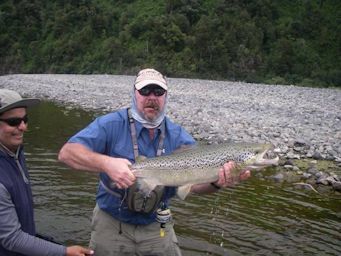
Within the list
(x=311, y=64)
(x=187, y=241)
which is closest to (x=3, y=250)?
(x=187, y=241)

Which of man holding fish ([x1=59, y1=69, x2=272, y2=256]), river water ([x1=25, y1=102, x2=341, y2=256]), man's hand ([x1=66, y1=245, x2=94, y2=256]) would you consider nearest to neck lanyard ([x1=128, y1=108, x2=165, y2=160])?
man holding fish ([x1=59, y1=69, x2=272, y2=256])

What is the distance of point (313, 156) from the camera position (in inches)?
484

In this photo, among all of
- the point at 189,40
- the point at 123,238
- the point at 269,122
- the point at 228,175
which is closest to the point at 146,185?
the point at 123,238

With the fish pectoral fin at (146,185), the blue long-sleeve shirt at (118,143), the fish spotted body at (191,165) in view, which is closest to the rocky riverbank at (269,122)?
the fish spotted body at (191,165)

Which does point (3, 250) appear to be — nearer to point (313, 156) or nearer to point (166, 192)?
point (166, 192)

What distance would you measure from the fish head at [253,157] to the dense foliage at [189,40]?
50.4m

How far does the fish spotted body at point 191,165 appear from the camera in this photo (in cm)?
436

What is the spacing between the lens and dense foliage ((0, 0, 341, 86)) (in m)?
61.0

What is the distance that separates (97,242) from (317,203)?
614 cm

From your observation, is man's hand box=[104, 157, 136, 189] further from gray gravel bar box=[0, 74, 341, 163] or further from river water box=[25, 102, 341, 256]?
gray gravel bar box=[0, 74, 341, 163]

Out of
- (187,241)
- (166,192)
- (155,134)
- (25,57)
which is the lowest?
(187,241)

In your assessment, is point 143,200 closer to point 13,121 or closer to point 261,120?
point 13,121

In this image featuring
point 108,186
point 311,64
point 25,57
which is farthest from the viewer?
point 25,57

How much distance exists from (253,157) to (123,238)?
1.71 meters
